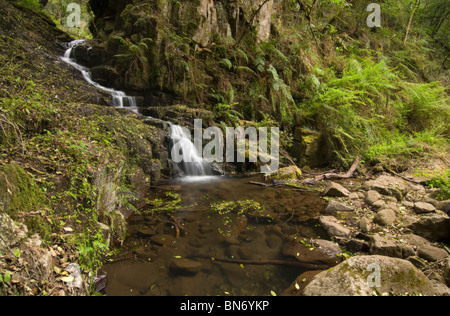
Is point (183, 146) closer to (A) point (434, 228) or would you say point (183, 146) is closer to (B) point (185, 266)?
(B) point (185, 266)

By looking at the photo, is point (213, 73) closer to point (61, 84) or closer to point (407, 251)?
point (61, 84)

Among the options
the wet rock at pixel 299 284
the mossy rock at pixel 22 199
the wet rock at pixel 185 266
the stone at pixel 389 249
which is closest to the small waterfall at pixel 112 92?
the mossy rock at pixel 22 199

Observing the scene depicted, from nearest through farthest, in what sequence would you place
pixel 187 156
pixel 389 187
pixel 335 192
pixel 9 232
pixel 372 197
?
pixel 9 232
pixel 372 197
pixel 389 187
pixel 335 192
pixel 187 156

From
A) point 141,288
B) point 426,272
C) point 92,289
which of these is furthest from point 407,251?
point 92,289

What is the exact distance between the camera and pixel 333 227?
4027mm

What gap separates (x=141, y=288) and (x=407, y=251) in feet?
11.4

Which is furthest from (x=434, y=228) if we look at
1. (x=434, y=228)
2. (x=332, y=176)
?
(x=332, y=176)

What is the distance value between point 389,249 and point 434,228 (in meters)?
0.96

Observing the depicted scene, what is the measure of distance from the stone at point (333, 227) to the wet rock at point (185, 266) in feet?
7.87

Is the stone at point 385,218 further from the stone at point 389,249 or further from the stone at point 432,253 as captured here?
the stone at point 432,253

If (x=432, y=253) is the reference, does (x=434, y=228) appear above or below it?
above

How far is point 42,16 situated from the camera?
10.7 metres

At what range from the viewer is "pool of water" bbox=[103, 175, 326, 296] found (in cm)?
269

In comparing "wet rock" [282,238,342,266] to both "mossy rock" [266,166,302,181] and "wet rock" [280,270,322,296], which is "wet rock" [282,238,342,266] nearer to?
"wet rock" [280,270,322,296]
